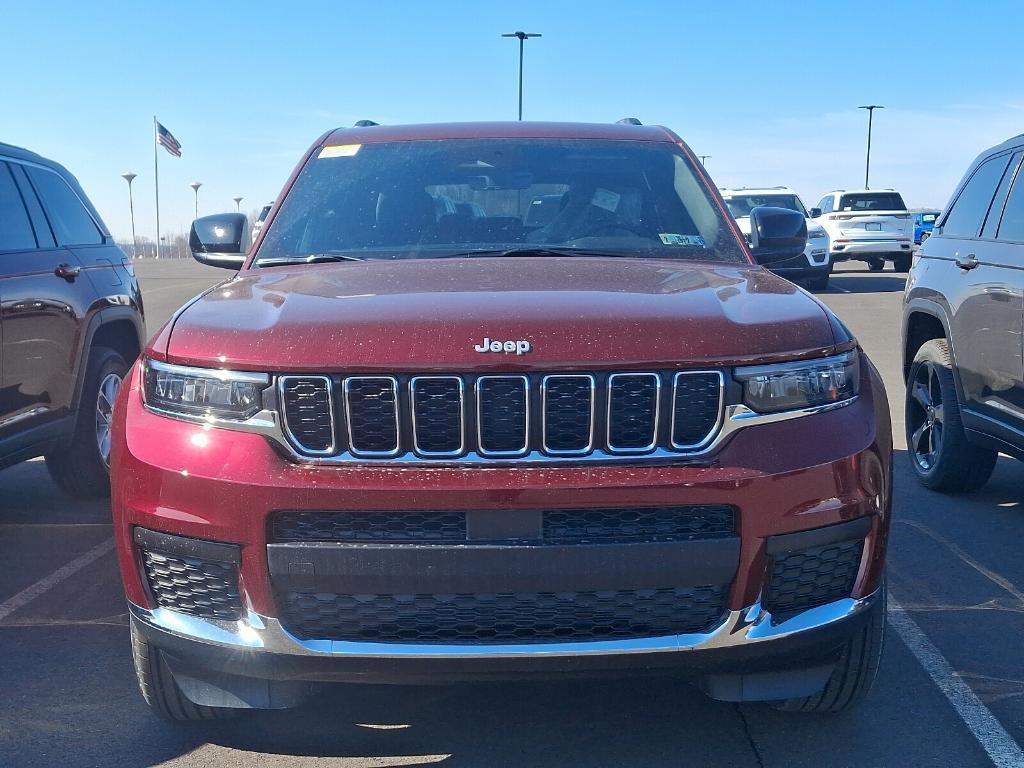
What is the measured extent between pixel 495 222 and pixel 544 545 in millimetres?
1707

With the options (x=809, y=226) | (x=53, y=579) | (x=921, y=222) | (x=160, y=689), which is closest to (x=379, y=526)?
(x=160, y=689)

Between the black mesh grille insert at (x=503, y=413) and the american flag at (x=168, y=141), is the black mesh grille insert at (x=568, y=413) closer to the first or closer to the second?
the black mesh grille insert at (x=503, y=413)

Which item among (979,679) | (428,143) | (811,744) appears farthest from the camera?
(428,143)

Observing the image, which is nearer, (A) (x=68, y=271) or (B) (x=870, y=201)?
(A) (x=68, y=271)

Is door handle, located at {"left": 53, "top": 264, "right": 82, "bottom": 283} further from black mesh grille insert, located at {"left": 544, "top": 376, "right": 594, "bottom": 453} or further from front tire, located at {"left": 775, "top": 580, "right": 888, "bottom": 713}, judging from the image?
front tire, located at {"left": 775, "top": 580, "right": 888, "bottom": 713}

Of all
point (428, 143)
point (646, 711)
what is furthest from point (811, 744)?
point (428, 143)

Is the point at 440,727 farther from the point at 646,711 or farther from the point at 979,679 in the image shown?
the point at 979,679

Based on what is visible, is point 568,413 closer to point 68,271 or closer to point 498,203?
point 498,203

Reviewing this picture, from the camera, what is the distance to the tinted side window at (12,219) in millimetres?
5305

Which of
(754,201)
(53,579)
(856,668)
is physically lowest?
(53,579)

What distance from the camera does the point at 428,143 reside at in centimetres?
456

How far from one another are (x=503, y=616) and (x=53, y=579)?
282 centimetres

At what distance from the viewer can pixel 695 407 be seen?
2.78 metres

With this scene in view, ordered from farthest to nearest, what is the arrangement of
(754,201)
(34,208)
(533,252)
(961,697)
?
(754,201)
(34,208)
(533,252)
(961,697)
